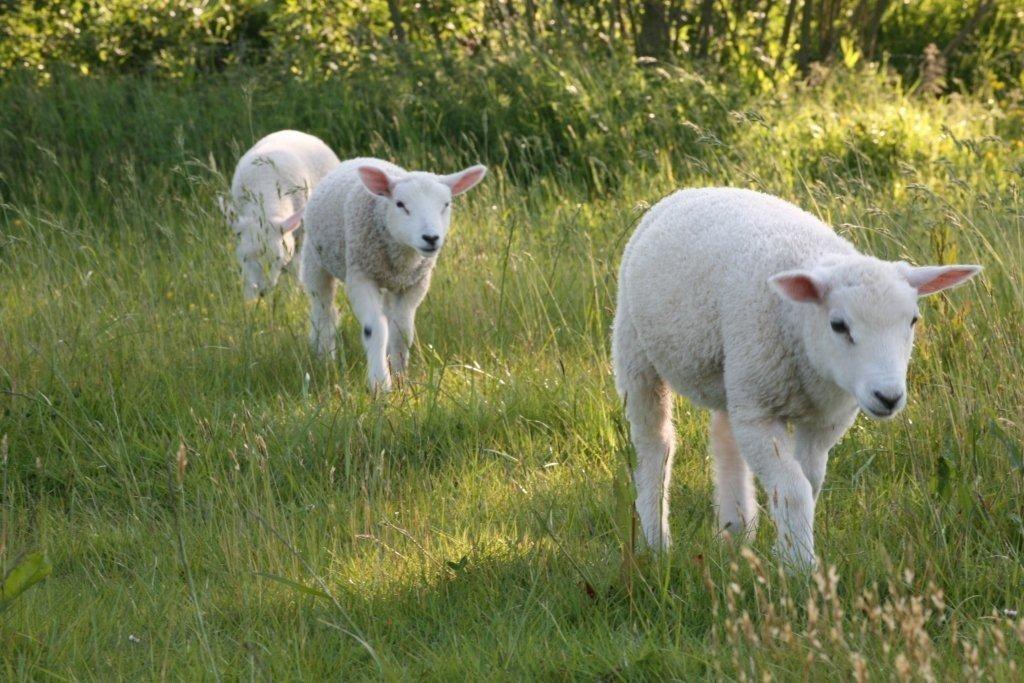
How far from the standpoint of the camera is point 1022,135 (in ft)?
31.0

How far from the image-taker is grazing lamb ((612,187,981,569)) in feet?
10.4

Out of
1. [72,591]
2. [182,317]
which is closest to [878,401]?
[72,591]

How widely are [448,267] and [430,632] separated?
11.7 feet

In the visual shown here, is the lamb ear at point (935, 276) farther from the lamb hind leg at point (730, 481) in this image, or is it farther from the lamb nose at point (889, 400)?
the lamb hind leg at point (730, 481)

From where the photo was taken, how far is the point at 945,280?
10.8 feet

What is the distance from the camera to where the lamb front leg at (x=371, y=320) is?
5609 mm

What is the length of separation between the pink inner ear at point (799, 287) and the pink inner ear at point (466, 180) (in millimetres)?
2980

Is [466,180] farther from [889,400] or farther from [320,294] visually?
[889,400]

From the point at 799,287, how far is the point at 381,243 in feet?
10.2

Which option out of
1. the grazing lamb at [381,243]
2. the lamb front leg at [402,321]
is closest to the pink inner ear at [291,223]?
the grazing lamb at [381,243]

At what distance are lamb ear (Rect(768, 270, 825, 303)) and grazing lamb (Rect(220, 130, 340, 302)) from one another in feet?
13.8

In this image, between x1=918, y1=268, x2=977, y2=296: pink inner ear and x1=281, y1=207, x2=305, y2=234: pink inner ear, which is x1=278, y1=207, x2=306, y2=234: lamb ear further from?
x1=918, y1=268, x2=977, y2=296: pink inner ear

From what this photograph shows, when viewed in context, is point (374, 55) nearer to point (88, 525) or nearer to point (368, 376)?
point (368, 376)

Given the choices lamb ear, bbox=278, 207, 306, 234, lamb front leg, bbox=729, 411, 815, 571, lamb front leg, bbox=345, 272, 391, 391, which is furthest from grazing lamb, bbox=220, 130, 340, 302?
lamb front leg, bbox=729, 411, 815, 571
